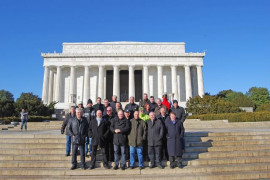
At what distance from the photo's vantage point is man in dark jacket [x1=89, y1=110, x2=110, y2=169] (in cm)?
844

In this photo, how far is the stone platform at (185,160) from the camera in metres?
8.04

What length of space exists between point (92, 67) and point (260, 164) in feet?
155

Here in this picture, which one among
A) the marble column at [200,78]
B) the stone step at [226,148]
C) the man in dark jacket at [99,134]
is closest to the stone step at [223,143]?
the stone step at [226,148]

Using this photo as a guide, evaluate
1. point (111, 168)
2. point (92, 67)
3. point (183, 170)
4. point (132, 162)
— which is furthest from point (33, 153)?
point (92, 67)

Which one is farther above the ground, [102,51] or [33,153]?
[102,51]

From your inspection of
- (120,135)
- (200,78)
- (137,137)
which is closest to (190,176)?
(137,137)

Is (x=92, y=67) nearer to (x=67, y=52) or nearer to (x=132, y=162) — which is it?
(x=67, y=52)

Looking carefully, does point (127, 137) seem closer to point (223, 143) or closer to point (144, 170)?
point (144, 170)

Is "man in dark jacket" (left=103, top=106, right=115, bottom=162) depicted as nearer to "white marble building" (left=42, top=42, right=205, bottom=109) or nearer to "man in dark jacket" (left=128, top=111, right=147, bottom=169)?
"man in dark jacket" (left=128, top=111, right=147, bottom=169)

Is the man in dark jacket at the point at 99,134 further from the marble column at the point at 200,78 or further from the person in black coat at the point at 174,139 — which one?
the marble column at the point at 200,78

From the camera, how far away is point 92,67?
172ft

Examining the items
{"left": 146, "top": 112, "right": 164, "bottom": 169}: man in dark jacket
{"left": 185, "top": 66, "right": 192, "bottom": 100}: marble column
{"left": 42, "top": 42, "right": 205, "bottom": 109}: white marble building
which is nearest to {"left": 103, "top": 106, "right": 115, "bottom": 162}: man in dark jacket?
{"left": 146, "top": 112, "right": 164, "bottom": 169}: man in dark jacket

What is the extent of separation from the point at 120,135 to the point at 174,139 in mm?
2166

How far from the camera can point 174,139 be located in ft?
28.3
